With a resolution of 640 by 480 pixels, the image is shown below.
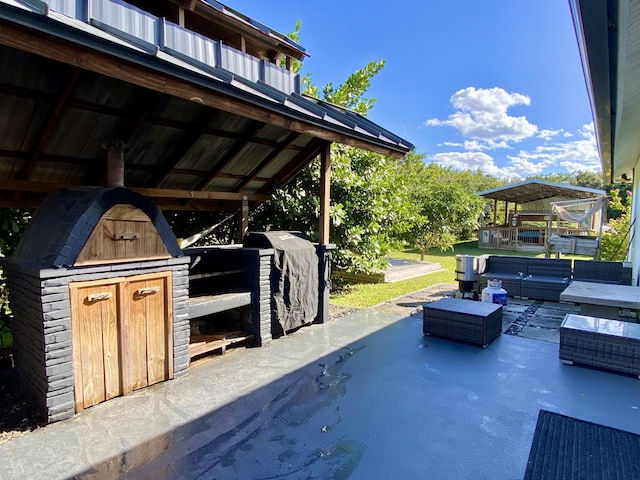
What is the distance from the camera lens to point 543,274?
7883mm

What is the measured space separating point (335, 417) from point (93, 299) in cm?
233

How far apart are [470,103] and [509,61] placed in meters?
32.1

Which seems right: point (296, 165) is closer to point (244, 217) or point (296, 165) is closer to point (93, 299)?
point (244, 217)

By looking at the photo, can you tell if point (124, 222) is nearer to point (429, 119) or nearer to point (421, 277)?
point (421, 277)

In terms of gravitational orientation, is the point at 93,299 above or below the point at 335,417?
above

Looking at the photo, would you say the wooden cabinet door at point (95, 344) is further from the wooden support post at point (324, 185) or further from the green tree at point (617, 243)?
the green tree at point (617, 243)

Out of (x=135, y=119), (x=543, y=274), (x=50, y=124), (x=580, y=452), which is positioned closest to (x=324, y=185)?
(x=135, y=119)

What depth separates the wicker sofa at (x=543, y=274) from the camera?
23.5 feet

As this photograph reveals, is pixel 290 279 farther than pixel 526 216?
No

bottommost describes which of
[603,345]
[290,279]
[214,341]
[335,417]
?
[335,417]

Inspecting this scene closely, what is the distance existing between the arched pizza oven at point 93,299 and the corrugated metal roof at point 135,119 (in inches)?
31.3

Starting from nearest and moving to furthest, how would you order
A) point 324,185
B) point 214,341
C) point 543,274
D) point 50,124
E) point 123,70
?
point 123,70 < point 50,124 < point 214,341 < point 324,185 < point 543,274

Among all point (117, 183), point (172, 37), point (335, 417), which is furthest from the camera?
point (172, 37)

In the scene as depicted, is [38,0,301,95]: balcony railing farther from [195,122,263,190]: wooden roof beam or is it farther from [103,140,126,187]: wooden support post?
[103,140,126,187]: wooden support post
